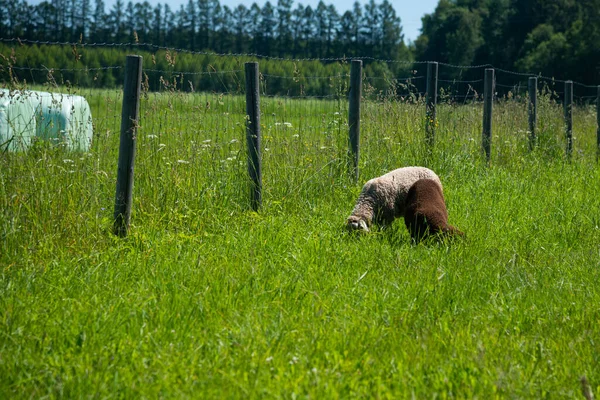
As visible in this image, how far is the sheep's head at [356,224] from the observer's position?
624cm

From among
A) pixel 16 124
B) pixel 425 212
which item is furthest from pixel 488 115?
pixel 16 124

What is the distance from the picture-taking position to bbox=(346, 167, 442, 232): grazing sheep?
252 inches

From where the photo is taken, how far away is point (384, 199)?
650cm

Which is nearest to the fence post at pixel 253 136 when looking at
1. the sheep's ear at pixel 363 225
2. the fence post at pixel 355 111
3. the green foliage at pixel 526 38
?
the sheep's ear at pixel 363 225

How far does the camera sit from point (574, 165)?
37.4 ft

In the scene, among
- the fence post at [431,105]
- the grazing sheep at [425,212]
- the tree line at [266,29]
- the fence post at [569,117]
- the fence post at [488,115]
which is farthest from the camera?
the tree line at [266,29]

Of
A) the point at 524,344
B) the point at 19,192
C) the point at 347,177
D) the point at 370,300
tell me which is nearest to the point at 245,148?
the point at 347,177

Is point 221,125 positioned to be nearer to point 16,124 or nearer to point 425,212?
point 16,124

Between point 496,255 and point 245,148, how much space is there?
9.75ft

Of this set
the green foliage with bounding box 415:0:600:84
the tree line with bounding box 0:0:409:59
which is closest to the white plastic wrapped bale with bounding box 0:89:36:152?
the green foliage with bounding box 415:0:600:84

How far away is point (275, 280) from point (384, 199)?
2007 millimetres

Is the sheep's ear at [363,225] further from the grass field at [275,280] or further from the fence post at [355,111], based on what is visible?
the fence post at [355,111]

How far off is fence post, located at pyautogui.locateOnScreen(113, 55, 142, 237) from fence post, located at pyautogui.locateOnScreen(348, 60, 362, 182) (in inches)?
132

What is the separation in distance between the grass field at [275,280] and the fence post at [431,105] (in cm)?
102
